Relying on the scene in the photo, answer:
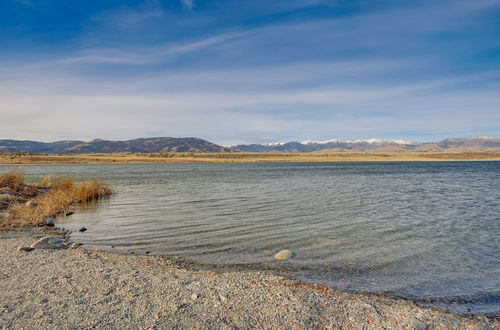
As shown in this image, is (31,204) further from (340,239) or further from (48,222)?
(340,239)

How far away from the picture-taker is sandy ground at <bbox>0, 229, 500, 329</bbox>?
7.59 meters

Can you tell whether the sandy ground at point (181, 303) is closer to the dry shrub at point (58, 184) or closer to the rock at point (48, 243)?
the rock at point (48, 243)

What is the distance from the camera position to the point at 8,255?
12.8 meters

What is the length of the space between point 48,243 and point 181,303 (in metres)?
9.66

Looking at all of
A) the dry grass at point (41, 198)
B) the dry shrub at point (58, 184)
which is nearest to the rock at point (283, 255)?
the dry grass at point (41, 198)

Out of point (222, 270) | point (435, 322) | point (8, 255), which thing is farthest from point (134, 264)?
point (435, 322)

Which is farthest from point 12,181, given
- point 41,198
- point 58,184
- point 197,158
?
point 197,158

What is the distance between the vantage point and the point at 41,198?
27.6 metres

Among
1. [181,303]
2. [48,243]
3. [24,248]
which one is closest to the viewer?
[181,303]

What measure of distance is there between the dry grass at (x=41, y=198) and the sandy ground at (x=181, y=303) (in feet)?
33.7

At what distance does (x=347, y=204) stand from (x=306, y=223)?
9399mm

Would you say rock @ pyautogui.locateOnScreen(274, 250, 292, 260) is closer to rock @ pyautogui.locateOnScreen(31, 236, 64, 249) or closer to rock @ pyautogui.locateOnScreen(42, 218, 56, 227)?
rock @ pyautogui.locateOnScreen(31, 236, 64, 249)

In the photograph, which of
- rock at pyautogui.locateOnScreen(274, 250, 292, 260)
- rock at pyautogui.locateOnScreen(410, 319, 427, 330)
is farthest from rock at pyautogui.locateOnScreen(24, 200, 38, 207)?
rock at pyautogui.locateOnScreen(410, 319, 427, 330)

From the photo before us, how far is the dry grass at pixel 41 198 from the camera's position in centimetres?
2066
